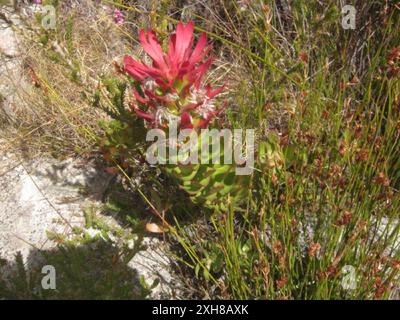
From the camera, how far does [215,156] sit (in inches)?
71.4

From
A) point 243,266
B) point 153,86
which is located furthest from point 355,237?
point 153,86

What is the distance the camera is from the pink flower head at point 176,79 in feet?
5.33

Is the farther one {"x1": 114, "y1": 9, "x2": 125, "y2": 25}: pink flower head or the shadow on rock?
{"x1": 114, "y1": 9, "x2": 125, "y2": 25}: pink flower head

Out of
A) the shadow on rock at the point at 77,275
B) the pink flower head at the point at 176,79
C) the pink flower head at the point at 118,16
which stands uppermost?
the pink flower head at the point at 118,16

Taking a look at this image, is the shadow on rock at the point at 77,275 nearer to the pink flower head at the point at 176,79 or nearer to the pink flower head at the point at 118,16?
the pink flower head at the point at 176,79

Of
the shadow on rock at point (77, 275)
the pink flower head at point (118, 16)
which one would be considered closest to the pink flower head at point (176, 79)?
the shadow on rock at point (77, 275)

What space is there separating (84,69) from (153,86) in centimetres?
135

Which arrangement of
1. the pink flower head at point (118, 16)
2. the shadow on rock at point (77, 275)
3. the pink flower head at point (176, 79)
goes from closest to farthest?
the pink flower head at point (176, 79) → the shadow on rock at point (77, 275) → the pink flower head at point (118, 16)

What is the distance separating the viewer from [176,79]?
1.63 m

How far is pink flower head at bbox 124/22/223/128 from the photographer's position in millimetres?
1626

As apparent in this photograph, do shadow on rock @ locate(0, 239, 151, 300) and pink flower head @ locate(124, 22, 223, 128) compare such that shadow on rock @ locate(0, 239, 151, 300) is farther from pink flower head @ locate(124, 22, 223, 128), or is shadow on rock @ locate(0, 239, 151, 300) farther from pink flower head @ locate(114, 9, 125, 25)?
pink flower head @ locate(114, 9, 125, 25)

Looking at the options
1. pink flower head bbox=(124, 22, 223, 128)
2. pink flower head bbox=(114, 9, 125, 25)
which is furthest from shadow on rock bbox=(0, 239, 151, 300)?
pink flower head bbox=(114, 9, 125, 25)

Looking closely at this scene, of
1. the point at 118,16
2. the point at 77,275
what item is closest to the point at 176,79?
the point at 77,275
